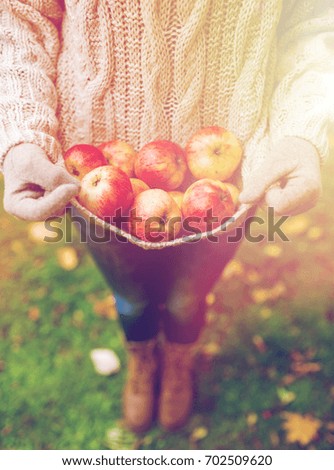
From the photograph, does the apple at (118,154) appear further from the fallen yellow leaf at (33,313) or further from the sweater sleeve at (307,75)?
the fallen yellow leaf at (33,313)

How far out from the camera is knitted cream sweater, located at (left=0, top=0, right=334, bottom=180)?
3.50 feet

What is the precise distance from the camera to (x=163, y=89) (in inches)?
46.3

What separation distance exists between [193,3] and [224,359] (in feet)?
4.49

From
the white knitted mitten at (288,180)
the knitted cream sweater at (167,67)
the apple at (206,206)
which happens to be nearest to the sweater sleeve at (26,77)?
the knitted cream sweater at (167,67)

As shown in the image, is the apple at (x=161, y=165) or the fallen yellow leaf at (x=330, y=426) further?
the fallen yellow leaf at (x=330, y=426)

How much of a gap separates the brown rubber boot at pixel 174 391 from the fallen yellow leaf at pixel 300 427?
370 mm

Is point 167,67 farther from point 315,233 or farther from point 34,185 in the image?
point 315,233

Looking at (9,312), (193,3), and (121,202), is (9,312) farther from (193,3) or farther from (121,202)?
(193,3)

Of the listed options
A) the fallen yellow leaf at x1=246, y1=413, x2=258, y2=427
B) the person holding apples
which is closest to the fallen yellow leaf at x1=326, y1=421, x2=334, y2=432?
the fallen yellow leaf at x1=246, y1=413, x2=258, y2=427

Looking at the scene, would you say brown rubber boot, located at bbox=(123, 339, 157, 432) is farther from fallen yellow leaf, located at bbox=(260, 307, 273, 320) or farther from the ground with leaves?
fallen yellow leaf, located at bbox=(260, 307, 273, 320)

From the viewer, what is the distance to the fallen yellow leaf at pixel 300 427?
170 centimetres

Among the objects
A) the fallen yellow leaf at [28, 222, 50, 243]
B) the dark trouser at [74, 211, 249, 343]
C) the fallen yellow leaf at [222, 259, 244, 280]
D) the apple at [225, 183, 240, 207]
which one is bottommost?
the fallen yellow leaf at [28, 222, 50, 243]

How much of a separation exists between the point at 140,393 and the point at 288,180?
1.04 m

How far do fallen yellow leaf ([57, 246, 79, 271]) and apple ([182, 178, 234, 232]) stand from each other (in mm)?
1194
